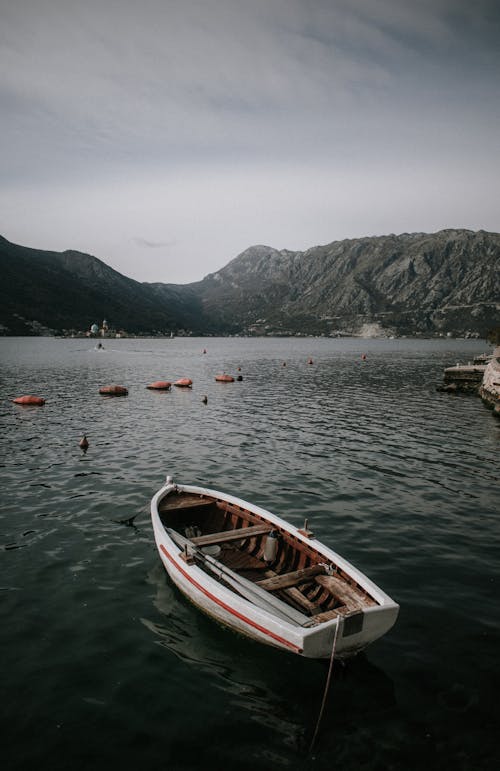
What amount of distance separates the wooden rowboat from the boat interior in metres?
0.03

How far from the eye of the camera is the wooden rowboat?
8914mm

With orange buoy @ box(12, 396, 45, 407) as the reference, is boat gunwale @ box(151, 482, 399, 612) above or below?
above

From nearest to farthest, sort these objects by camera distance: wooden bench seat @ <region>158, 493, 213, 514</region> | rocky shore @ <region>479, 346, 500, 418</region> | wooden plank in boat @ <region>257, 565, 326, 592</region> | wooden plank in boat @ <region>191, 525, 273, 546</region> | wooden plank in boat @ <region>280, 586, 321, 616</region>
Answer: wooden plank in boat @ <region>280, 586, 321, 616</region>
wooden plank in boat @ <region>257, 565, 326, 592</region>
wooden plank in boat @ <region>191, 525, 273, 546</region>
wooden bench seat @ <region>158, 493, 213, 514</region>
rocky shore @ <region>479, 346, 500, 418</region>

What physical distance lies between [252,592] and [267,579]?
625 millimetres

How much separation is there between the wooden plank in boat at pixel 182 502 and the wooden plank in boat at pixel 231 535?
2.36 m

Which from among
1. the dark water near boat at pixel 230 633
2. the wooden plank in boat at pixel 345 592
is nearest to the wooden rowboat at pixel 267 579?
the wooden plank in boat at pixel 345 592

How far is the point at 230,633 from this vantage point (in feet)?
36.4

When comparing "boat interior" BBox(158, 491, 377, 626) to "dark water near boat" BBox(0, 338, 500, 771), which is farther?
"boat interior" BBox(158, 491, 377, 626)

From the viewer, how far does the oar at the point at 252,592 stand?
32.2ft

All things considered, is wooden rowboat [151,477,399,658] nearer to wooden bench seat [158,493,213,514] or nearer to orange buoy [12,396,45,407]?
wooden bench seat [158,493,213,514]

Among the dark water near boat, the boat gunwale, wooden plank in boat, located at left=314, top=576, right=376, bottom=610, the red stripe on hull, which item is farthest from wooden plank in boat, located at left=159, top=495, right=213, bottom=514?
wooden plank in boat, located at left=314, top=576, right=376, bottom=610

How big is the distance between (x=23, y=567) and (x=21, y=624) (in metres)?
2.99

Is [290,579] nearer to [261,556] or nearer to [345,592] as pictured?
[345,592]

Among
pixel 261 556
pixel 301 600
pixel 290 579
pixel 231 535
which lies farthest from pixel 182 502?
pixel 301 600
